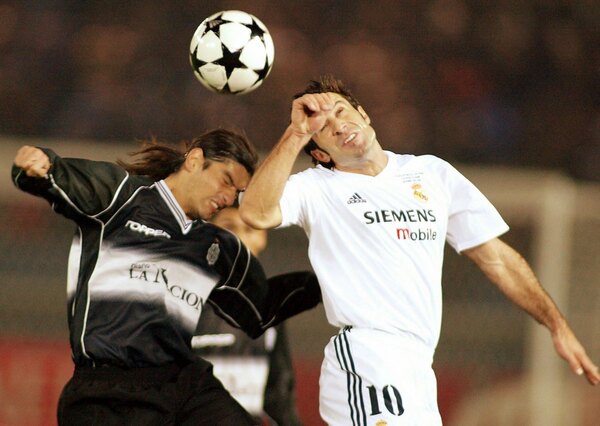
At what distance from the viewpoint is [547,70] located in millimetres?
11852

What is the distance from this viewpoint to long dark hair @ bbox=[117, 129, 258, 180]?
482 centimetres

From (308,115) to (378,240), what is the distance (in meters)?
0.58

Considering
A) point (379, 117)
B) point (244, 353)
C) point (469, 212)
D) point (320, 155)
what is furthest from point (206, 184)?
point (379, 117)

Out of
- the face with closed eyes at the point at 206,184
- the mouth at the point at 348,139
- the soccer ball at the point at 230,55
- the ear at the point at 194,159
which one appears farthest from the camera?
the soccer ball at the point at 230,55

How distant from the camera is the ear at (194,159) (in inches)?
189

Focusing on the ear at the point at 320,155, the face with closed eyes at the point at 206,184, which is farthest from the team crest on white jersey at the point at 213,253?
the ear at the point at 320,155

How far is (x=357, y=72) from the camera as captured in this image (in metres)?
11.3

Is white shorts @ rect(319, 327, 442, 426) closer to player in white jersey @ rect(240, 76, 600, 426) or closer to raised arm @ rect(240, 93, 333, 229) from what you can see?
player in white jersey @ rect(240, 76, 600, 426)

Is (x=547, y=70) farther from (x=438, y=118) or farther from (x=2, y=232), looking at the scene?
(x=2, y=232)

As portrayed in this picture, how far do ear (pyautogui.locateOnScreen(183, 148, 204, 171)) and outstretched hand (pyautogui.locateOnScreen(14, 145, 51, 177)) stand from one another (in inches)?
31.7

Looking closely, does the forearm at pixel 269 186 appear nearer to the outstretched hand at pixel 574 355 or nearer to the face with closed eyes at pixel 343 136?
the face with closed eyes at pixel 343 136

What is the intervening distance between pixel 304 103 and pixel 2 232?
4405 millimetres

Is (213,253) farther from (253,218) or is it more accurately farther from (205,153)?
(253,218)

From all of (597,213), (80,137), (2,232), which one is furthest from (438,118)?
(2,232)
